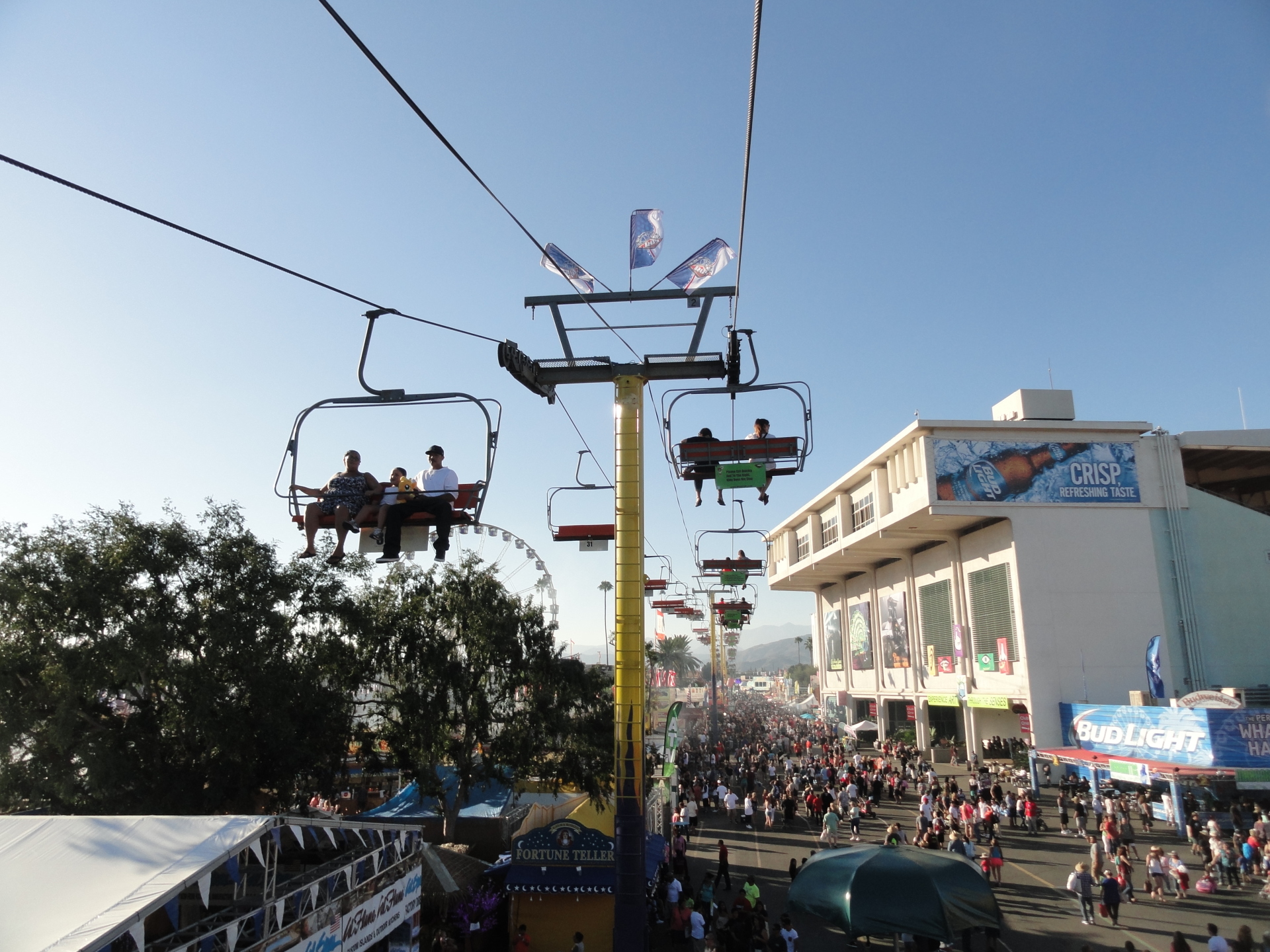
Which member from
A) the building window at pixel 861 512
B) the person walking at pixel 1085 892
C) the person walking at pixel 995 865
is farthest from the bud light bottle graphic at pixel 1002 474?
the person walking at pixel 1085 892

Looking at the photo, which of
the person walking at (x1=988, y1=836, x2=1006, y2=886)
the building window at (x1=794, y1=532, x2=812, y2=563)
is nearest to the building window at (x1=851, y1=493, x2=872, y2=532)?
the building window at (x1=794, y1=532, x2=812, y2=563)

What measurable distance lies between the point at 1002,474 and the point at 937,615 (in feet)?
35.4

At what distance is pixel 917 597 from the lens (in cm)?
4528

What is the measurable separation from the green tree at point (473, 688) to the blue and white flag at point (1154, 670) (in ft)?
75.2

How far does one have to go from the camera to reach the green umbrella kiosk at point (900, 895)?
8.81m

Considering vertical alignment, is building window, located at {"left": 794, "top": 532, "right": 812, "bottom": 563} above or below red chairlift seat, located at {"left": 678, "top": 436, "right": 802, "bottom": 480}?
above

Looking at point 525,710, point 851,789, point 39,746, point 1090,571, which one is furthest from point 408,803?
point 1090,571

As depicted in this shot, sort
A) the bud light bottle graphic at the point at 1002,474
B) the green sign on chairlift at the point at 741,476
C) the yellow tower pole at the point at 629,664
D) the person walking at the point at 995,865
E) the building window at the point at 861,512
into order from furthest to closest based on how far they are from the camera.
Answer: the building window at the point at 861,512
the bud light bottle graphic at the point at 1002,474
the person walking at the point at 995,865
the green sign on chairlift at the point at 741,476
the yellow tower pole at the point at 629,664

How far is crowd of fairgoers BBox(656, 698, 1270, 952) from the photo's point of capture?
556 inches

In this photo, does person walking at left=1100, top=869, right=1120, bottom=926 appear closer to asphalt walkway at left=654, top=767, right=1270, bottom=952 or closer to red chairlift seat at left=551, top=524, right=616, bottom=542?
asphalt walkway at left=654, top=767, right=1270, bottom=952

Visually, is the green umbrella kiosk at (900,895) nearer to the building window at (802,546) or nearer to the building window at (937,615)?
the building window at (937,615)

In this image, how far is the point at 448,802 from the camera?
73.7 feet

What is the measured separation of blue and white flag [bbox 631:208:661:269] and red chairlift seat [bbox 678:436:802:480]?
115 inches

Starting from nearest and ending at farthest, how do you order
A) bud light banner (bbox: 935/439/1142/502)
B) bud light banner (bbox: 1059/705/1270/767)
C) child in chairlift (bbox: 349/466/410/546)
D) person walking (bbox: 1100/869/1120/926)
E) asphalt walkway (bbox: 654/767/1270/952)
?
child in chairlift (bbox: 349/466/410/546), asphalt walkway (bbox: 654/767/1270/952), person walking (bbox: 1100/869/1120/926), bud light banner (bbox: 1059/705/1270/767), bud light banner (bbox: 935/439/1142/502)
